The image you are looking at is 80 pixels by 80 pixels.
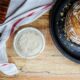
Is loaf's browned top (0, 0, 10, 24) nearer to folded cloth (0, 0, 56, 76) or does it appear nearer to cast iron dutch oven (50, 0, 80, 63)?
folded cloth (0, 0, 56, 76)

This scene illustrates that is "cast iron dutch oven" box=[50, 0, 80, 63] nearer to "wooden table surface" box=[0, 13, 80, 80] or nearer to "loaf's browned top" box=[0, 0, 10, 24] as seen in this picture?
"wooden table surface" box=[0, 13, 80, 80]

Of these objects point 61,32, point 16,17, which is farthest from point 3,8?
point 61,32

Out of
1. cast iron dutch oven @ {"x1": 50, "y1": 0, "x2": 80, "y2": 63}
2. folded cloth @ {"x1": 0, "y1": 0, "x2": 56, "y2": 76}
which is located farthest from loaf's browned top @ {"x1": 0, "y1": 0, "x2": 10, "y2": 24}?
cast iron dutch oven @ {"x1": 50, "y1": 0, "x2": 80, "y2": 63}

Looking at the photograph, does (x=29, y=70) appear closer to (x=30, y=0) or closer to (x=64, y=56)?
(x=64, y=56)

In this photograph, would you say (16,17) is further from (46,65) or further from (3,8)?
(46,65)

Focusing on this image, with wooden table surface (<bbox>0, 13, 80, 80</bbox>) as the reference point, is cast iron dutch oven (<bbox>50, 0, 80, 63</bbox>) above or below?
above

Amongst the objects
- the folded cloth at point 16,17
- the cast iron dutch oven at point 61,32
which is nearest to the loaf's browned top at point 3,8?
the folded cloth at point 16,17

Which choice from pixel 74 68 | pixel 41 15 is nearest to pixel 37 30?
pixel 41 15
